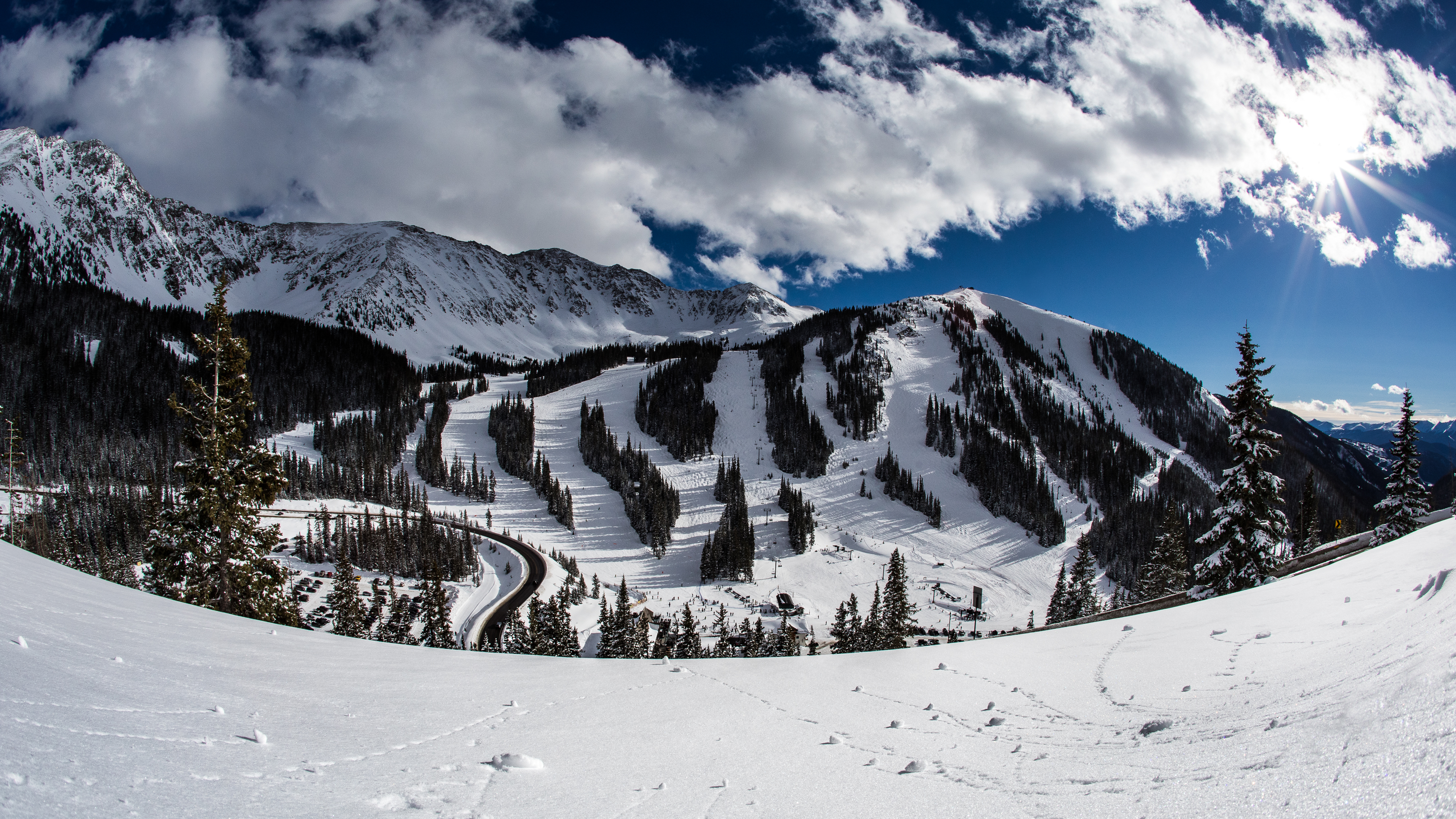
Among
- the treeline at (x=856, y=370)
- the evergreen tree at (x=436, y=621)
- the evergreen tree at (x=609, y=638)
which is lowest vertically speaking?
the evergreen tree at (x=609, y=638)

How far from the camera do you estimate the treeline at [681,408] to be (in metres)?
127

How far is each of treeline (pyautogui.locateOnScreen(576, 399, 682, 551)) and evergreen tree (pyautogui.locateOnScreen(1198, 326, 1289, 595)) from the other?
250 feet

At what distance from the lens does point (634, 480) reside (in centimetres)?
10906

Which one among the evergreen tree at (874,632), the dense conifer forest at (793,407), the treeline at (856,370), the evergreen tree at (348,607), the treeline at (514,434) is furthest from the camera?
the treeline at (856,370)

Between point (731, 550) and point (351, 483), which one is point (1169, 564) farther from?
point (351, 483)

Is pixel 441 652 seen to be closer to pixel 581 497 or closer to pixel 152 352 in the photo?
pixel 581 497

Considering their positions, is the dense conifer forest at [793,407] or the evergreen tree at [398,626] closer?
the evergreen tree at [398,626]

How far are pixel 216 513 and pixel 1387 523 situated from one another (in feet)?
160

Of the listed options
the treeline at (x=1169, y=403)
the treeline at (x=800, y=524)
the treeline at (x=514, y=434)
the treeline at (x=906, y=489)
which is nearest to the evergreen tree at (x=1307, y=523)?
the treeline at (x=800, y=524)

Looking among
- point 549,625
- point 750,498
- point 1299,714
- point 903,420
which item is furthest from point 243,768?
point 903,420

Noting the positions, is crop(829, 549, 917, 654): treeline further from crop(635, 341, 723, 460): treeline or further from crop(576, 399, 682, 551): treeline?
crop(635, 341, 723, 460): treeline

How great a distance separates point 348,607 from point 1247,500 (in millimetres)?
49454

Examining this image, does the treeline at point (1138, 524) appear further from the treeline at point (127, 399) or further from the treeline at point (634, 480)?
the treeline at point (127, 399)

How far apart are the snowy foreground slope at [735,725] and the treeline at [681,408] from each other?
119273 mm
